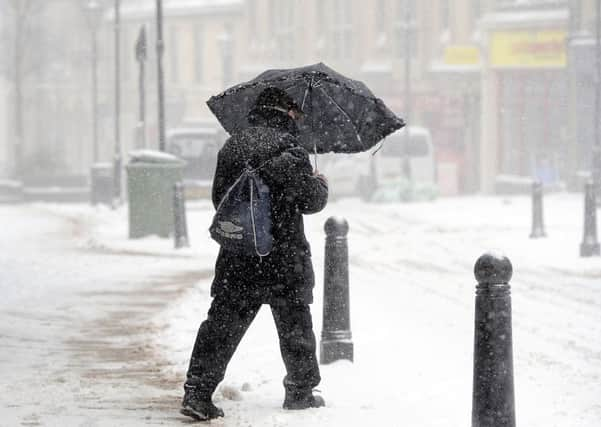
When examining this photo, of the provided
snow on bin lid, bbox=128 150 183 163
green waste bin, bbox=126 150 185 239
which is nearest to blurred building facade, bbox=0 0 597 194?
snow on bin lid, bbox=128 150 183 163

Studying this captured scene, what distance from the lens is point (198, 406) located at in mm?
7059

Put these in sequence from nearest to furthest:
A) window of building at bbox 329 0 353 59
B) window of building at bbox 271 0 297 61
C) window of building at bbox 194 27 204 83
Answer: window of building at bbox 329 0 353 59
window of building at bbox 271 0 297 61
window of building at bbox 194 27 204 83

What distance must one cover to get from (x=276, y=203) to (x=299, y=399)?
109 cm

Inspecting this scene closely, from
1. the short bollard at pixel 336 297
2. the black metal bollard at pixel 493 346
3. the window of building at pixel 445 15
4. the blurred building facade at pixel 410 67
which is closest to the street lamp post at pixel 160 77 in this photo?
the blurred building facade at pixel 410 67

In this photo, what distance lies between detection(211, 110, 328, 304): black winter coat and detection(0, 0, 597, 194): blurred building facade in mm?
22946

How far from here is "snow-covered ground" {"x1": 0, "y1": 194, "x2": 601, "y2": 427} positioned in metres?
7.48

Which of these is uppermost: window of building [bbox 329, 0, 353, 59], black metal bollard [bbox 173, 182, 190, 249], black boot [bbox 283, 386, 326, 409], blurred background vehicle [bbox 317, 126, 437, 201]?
window of building [bbox 329, 0, 353, 59]

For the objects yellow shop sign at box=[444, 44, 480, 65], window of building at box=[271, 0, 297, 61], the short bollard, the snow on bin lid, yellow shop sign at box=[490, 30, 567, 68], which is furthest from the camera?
window of building at box=[271, 0, 297, 61]

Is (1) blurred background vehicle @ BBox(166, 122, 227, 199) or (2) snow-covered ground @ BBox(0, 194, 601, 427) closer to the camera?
(2) snow-covered ground @ BBox(0, 194, 601, 427)

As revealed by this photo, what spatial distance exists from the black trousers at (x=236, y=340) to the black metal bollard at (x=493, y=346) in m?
1.10

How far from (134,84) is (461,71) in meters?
23.4

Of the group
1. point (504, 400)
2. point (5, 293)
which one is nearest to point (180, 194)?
point (5, 293)

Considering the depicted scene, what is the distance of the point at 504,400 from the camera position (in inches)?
250

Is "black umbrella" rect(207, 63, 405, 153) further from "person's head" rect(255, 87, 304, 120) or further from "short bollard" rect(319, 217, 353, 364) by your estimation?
"short bollard" rect(319, 217, 353, 364)
